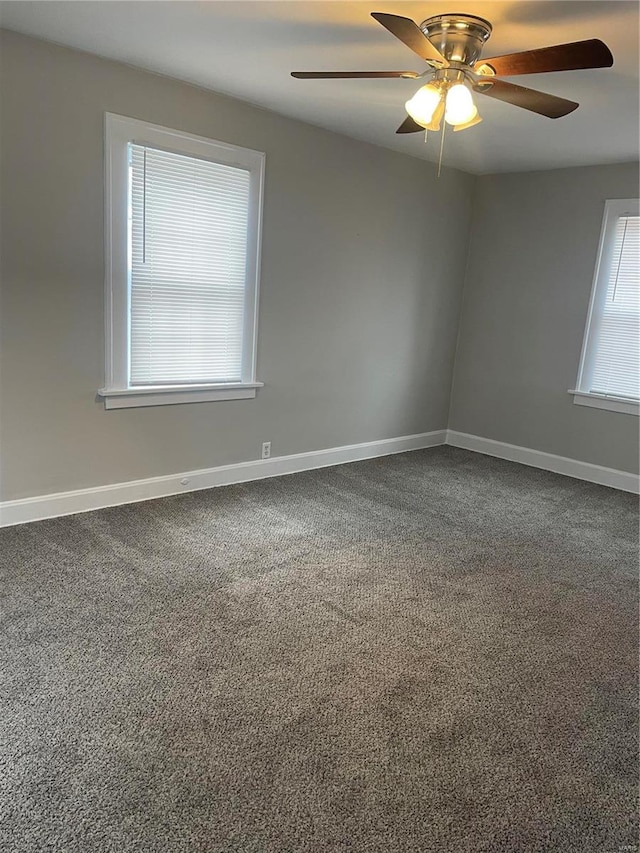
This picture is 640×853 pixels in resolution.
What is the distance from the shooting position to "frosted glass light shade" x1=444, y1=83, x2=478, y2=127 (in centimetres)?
231

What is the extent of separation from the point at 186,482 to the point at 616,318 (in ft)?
11.6

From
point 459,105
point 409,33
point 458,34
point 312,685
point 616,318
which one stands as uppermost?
point 458,34

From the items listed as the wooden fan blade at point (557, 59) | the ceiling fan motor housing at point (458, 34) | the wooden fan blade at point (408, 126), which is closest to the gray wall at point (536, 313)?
the wooden fan blade at point (408, 126)

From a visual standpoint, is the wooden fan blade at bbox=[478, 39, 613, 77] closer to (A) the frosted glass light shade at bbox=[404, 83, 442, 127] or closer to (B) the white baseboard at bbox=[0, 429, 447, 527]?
(A) the frosted glass light shade at bbox=[404, 83, 442, 127]

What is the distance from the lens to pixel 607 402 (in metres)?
4.80

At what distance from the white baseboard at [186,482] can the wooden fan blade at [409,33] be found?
2.76 metres

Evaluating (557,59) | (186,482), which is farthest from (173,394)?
(557,59)

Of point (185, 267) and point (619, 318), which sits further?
point (619, 318)

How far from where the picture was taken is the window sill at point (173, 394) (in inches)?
139

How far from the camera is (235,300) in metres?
3.98

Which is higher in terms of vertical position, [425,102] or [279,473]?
[425,102]

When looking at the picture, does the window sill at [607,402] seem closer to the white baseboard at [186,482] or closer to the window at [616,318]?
the window at [616,318]

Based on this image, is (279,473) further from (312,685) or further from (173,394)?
(312,685)

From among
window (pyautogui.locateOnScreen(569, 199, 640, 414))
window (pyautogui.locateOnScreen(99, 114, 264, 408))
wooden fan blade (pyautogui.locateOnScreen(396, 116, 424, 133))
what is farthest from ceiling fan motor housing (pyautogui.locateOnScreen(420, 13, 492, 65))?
window (pyautogui.locateOnScreen(569, 199, 640, 414))
